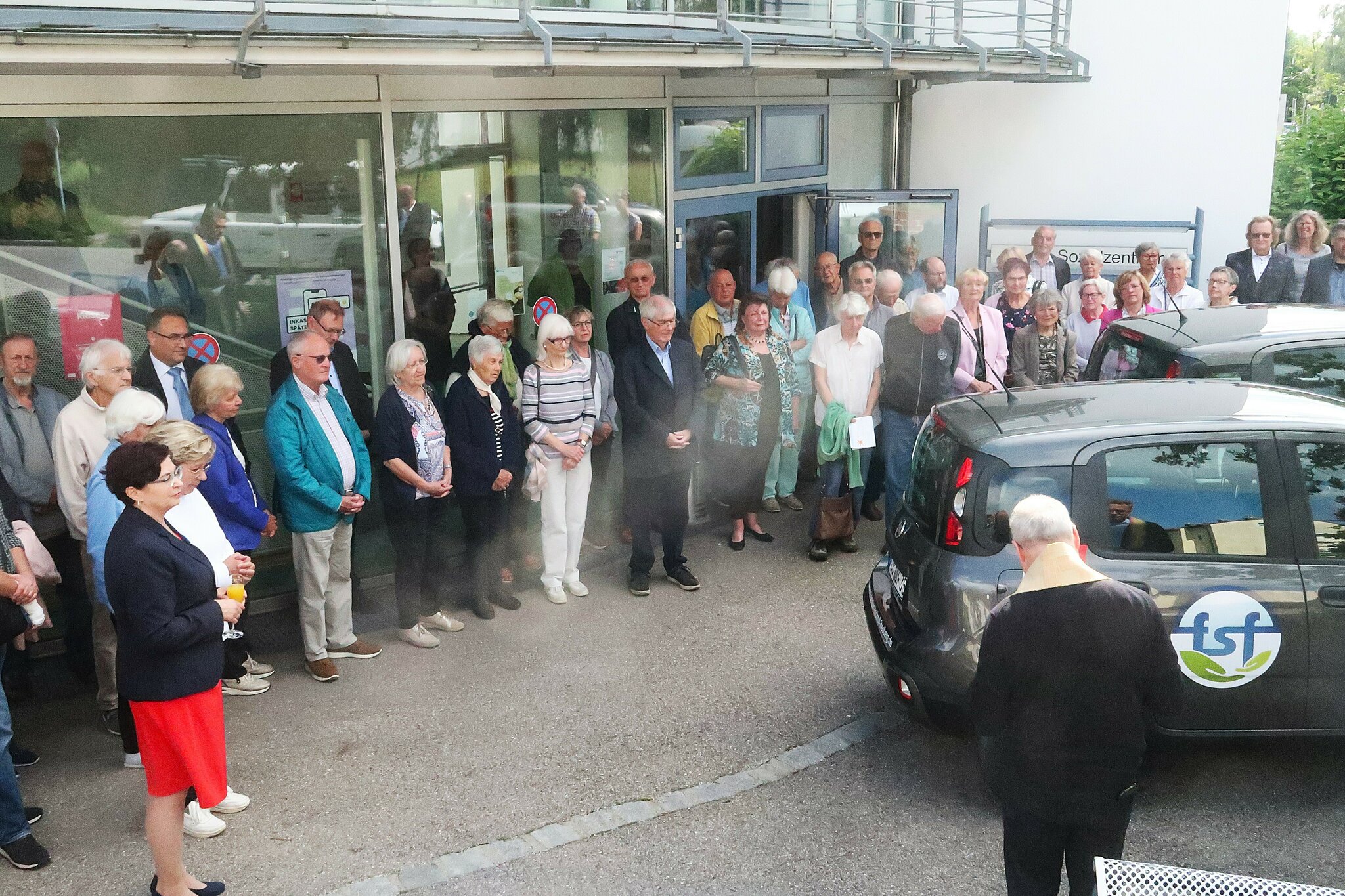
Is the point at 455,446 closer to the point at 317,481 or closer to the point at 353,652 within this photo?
the point at 317,481

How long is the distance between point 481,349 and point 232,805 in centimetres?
284

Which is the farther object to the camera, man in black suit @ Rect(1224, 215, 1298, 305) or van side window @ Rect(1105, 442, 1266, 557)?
man in black suit @ Rect(1224, 215, 1298, 305)

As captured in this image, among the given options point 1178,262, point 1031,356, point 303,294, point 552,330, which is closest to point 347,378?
point 303,294

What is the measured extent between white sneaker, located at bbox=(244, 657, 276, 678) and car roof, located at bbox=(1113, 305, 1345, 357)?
5.34 metres

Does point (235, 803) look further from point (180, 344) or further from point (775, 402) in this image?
point (775, 402)

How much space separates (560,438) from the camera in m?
7.79

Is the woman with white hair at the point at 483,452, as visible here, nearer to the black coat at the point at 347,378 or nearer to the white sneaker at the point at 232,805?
the black coat at the point at 347,378

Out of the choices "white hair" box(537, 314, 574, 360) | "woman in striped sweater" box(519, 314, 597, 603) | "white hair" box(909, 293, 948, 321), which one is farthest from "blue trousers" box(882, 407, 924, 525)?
"white hair" box(537, 314, 574, 360)

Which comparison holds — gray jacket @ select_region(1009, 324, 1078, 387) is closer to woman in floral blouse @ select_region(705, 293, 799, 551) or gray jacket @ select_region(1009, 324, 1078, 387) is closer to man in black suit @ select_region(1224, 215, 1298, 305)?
woman in floral blouse @ select_region(705, 293, 799, 551)

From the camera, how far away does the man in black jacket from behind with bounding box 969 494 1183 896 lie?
12.7 ft

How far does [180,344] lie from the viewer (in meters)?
6.61

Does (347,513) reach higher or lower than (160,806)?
higher

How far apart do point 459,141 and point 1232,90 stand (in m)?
7.96

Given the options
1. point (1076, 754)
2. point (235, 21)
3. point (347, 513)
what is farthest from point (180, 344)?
point (1076, 754)
